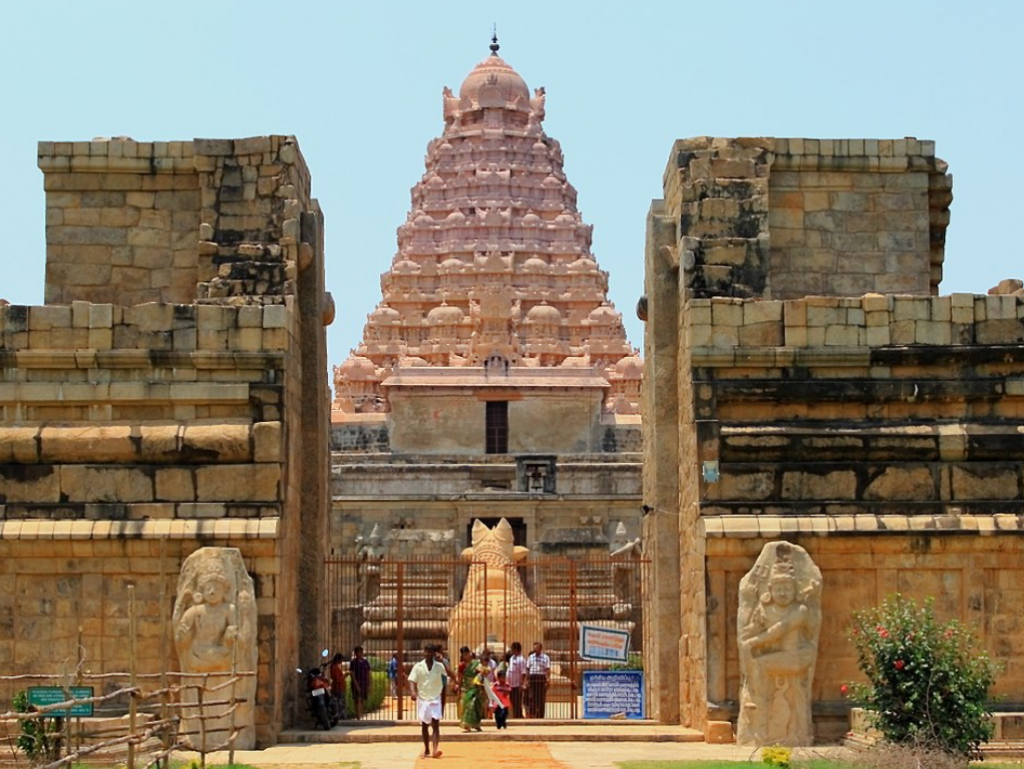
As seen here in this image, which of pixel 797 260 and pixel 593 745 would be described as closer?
pixel 593 745

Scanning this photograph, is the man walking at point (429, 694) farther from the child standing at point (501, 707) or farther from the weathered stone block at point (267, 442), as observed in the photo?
the weathered stone block at point (267, 442)

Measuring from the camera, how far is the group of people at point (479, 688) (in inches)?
731

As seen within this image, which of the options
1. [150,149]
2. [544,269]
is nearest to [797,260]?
[150,149]

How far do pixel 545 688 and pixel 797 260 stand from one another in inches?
255

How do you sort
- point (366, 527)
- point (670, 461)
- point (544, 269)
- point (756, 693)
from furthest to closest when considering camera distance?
point (544, 269), point (366, 527), point (670, 461), point (756, 693)

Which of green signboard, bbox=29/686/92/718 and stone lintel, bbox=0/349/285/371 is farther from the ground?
stone lintel, bbox=0/349/285/371

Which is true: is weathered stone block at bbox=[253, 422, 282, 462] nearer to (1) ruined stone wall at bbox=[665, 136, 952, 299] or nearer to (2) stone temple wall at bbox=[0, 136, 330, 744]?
(2) stone temple wall at bbox=[0, 136, 330, 744]

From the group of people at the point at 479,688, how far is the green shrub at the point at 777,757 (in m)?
3.27

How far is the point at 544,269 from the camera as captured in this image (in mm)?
67688

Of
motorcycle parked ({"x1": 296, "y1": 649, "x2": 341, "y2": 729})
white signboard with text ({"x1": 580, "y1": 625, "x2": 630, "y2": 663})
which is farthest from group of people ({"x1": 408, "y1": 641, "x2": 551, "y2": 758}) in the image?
white signboard with text ({"x1": 580, "y1": 625, "x2": 630, "y2": 663})

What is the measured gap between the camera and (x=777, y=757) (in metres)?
16.8

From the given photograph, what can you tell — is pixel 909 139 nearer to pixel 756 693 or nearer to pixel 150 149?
pixel 756 693

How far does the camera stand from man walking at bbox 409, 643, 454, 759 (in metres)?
18.4

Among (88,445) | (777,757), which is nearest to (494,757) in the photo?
(777,757)
